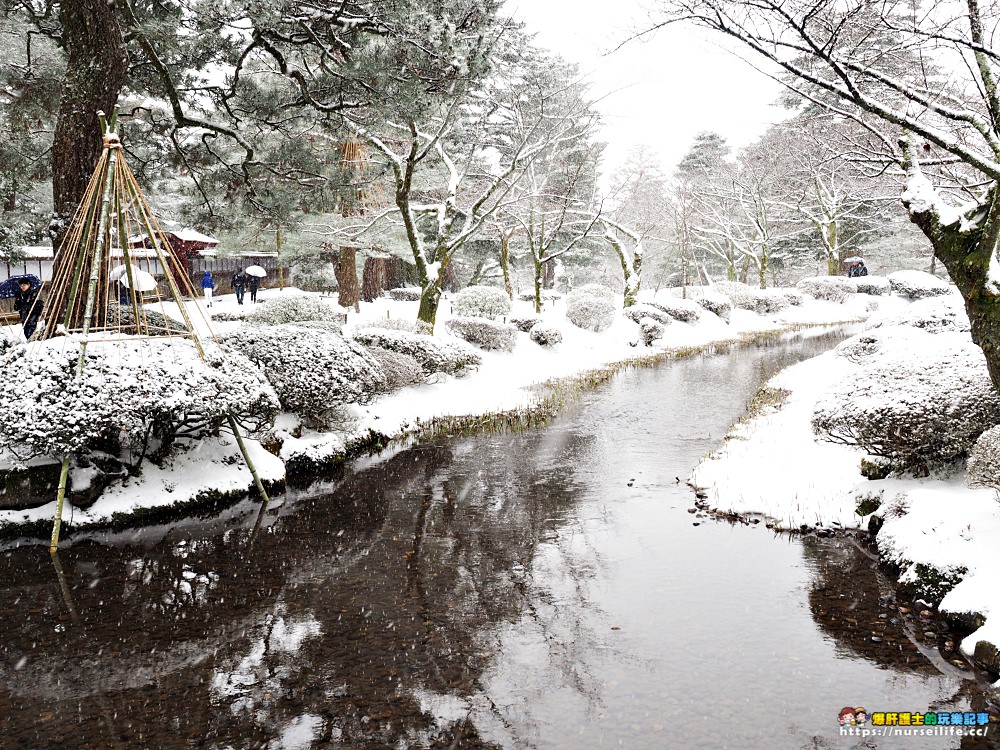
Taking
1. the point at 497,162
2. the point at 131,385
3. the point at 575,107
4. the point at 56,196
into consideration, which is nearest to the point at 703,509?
the point at 131,385

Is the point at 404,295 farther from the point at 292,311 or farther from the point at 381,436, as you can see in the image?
the point at 381,436

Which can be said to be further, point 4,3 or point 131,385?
point 4,3

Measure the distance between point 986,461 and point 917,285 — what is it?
29.8 meters

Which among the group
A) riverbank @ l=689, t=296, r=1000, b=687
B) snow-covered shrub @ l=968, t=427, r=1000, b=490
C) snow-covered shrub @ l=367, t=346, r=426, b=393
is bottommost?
riverbank @ l=689, t=296, r=1000, b=687

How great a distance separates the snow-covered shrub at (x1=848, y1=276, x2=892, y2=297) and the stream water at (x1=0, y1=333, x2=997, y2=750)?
30.0 meters

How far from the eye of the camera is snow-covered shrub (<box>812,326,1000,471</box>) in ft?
21.4

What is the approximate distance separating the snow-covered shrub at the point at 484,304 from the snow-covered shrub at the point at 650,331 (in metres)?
5.06

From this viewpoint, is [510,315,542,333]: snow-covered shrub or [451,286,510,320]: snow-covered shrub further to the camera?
[510,315,542,333]: snow-covered shrub

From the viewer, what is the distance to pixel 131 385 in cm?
712

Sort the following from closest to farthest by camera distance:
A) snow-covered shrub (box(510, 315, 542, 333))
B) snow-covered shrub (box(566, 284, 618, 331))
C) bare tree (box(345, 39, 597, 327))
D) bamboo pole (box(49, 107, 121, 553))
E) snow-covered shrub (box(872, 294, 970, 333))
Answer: bamboo pole (box(49, 107, 121, 553))
snow-covered shrub (box(872, 294, 970, 333))
bare tree (box(345, 39, 597, 327))
snow-covered shrub (box(510, 315, 542, 333))
snow-covered shrub (box(566, 284, 618, 331))

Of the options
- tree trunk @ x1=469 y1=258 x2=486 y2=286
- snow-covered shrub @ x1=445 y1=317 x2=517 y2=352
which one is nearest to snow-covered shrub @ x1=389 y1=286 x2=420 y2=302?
tree trunk @ x1=469 y1=258 x2=486 y2=286

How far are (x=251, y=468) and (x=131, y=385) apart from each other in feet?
5.51

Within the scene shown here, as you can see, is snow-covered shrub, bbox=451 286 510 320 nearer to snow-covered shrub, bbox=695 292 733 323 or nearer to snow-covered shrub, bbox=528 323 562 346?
snow-covered shrub, bbox=528 323 562 346

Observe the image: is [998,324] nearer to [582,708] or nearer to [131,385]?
[582,708]
